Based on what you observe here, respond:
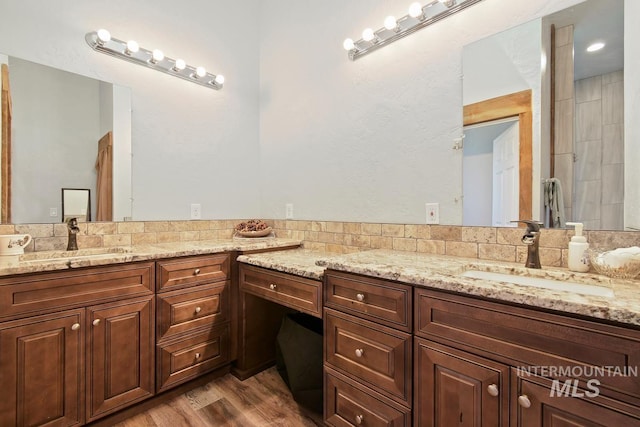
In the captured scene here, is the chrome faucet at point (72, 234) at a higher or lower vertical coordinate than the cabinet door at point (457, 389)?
higher

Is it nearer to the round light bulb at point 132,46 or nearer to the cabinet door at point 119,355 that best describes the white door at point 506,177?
the cabinet door at point 119,355

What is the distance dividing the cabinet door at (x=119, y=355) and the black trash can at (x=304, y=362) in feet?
2.47

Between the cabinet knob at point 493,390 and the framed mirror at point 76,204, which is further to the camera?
the framed mirror at point 76,204

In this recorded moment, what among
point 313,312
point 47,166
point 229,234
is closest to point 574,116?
point 313,312

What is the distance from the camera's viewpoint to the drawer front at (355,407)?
114 cm

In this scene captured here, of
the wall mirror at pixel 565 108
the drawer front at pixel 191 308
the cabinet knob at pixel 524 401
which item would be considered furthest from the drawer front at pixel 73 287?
the wall mirror at pixel 565 108

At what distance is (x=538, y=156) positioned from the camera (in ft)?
4.43

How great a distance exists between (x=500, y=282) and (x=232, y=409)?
1596 millimetres

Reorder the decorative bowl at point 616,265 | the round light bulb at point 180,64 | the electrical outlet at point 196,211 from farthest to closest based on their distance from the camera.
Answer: the electrical outlet at point 196,211, the round light bulb at point 180,64, the decorative bowl at point 616,265

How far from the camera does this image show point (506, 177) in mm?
1457

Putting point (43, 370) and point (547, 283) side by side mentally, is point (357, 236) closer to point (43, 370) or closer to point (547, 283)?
point (547, 283)

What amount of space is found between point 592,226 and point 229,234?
235cm

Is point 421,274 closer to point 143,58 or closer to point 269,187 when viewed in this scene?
point 269,187

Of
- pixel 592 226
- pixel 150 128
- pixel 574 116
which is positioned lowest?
pixel 592 226
